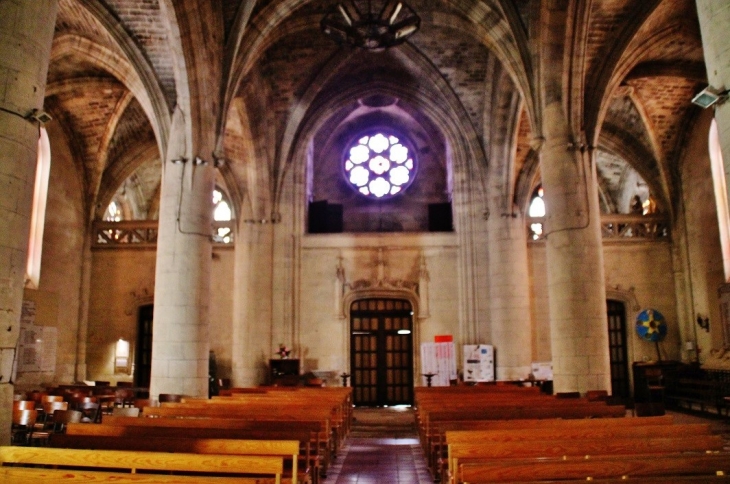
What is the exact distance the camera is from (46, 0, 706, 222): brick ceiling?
13016 millimetres

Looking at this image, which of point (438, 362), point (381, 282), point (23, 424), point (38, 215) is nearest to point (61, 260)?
point (38, 215)

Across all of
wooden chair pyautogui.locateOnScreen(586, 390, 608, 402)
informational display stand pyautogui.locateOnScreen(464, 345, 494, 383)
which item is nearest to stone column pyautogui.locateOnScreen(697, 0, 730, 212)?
wooden chair pyautogui.locateOnScreen(586, 390, 608, 402)

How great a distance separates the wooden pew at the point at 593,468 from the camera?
394 centimetres

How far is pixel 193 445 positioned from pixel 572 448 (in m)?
3.02

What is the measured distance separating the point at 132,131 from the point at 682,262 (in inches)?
701

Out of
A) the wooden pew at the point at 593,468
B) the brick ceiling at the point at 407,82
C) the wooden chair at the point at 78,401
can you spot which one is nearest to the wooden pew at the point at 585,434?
the wooden pew at the point at 593,468

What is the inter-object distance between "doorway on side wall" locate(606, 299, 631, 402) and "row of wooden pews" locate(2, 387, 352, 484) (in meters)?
12.7

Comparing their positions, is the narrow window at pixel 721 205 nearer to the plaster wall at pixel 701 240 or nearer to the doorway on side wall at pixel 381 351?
the plaster wall at pixel 701 240

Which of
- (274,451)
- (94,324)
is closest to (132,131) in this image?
(94,324)

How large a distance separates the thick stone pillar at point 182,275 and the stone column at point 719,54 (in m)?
9.09

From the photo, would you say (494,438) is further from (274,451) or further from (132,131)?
(132,131)

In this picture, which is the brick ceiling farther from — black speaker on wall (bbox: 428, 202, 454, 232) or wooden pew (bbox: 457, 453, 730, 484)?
wooden pew (bbox: 457, 453, 730, 484)

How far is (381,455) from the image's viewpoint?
9.78 metres

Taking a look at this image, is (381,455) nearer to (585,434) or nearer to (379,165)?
(585,434)
